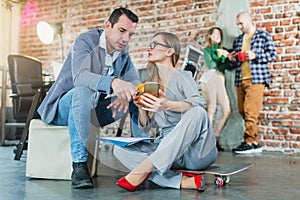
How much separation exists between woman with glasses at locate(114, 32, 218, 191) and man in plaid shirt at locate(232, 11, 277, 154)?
2.12m

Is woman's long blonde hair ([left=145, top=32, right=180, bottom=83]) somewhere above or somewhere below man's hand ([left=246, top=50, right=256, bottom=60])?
below

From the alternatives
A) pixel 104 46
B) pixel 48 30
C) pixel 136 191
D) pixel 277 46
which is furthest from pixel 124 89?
pixel 48 30

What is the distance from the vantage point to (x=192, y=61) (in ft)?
4.21

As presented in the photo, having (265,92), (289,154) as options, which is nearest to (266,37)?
(265,92)

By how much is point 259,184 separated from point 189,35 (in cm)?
90

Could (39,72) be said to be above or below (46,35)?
below

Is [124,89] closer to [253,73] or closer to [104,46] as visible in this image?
[104,46]

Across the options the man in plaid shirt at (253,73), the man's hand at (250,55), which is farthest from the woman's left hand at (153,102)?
the man's hand at (250,55)

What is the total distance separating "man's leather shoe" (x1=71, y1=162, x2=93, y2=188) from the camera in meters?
1.76

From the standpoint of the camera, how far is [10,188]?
177cm

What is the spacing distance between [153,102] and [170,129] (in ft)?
0.52

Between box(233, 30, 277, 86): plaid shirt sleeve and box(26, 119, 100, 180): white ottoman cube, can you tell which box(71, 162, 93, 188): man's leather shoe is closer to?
box(26, 119, 100, 180): white ottoman cube

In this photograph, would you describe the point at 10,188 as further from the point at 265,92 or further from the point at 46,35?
the point at 46,35

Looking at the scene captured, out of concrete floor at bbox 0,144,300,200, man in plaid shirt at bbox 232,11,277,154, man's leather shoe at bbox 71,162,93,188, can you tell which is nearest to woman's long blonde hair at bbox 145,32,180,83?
concrete floor at bbox 0,144,300,200
